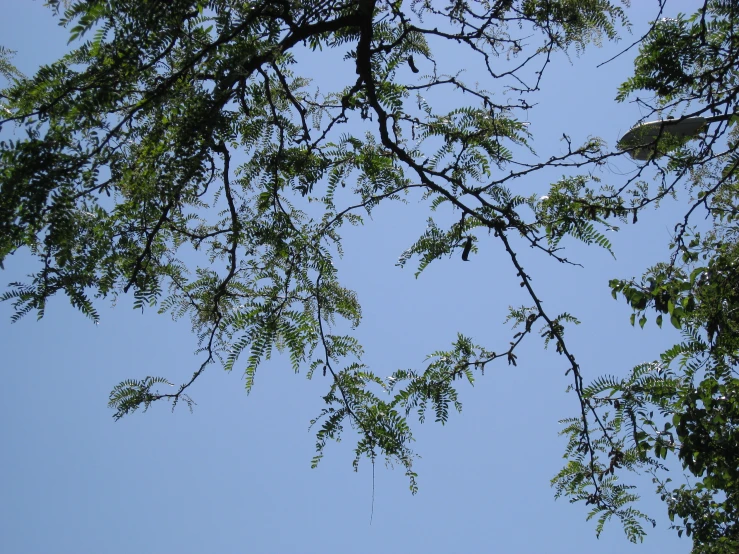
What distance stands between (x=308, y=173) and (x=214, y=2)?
3.68ft

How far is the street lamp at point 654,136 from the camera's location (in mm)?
3514

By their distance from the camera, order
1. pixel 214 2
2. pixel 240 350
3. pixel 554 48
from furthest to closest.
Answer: pixel 554 48 → pixel 240 350 → pixel 214 2

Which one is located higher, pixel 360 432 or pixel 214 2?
pixel 214 2

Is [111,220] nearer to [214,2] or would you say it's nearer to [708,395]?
[214,2]

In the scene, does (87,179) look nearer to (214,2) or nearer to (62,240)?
(62,240)

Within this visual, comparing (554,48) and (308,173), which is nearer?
(308,173)

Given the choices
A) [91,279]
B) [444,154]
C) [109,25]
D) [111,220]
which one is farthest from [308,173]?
[109,25]

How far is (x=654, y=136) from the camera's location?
12.0 ft

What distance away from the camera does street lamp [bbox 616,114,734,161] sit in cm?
351

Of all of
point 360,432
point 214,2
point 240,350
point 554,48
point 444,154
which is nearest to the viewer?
point 214,2

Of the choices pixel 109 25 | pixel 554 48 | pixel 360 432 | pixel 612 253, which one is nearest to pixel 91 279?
pixel 109 25

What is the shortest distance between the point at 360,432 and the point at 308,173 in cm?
144

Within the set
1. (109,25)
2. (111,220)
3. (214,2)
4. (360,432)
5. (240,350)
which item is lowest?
(360,432)

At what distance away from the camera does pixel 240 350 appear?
3.00m
